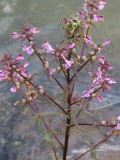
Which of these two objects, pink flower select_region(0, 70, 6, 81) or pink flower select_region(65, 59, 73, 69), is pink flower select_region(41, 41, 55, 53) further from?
pink flower select_region(0, 70, 6, 81)

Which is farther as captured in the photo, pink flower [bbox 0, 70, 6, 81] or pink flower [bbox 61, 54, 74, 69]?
pink flower [bbox 0, 70, 6, 81]

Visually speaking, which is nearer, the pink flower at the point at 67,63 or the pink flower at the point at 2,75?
the pink flower at the point at 67,63

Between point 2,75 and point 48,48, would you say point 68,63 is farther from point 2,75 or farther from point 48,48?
point 2,75

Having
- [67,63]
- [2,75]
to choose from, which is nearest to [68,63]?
[67,63]

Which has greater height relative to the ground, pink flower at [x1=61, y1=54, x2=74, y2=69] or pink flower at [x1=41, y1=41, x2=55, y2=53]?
pink flower at [x1=41, y1=41, x2=55, y2=53]

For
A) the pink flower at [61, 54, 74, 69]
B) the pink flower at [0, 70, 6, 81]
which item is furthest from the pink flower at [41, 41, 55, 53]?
the pink flower at [0, 70, 6, 81]

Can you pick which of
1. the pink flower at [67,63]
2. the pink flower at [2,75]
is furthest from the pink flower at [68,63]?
the pink flower at [2,75]

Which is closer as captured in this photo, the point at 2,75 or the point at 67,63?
the point at 67,63

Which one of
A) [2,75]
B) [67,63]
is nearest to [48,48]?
[67,63]

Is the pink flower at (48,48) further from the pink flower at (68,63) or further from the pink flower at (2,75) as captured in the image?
the pink flower at (2,75)

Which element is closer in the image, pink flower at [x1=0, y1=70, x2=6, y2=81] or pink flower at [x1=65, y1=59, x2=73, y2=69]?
pink flower at [x1=65, y1=59, x2=73, y2=69]

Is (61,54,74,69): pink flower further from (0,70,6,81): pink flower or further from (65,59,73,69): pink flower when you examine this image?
(0,70,6,81): pink flower
